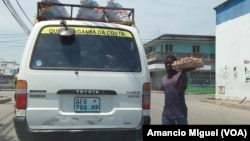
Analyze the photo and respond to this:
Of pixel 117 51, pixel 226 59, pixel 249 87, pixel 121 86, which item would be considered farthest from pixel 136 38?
pixel 226 59

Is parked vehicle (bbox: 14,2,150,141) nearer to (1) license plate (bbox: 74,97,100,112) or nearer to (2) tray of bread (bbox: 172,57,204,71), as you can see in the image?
(1) license plate (bbox: 74,97,100,112)

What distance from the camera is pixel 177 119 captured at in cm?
582

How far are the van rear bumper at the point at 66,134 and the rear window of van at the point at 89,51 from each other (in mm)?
745

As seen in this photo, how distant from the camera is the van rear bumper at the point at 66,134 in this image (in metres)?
Answer: 4.96

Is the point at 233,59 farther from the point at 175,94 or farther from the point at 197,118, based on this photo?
the point at 175,94

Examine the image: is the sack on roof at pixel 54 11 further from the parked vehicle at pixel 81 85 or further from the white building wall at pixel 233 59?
the white building wall at pixel 233 59

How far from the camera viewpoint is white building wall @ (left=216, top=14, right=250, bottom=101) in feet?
76.4

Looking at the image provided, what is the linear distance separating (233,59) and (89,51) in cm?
2098

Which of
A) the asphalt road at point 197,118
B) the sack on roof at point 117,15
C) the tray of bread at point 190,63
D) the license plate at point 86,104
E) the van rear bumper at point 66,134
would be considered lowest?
the asphalt road at point 197,118

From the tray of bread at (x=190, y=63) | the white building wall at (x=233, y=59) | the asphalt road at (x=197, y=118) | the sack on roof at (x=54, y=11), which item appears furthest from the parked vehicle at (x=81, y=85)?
the white building wall at (x=233, y=59)

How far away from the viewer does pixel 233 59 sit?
25.0m

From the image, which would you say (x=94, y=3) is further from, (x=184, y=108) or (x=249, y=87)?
(x=249, y=87)

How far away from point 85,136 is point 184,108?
1598mm

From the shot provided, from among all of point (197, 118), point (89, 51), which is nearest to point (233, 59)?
point (197, 118)
